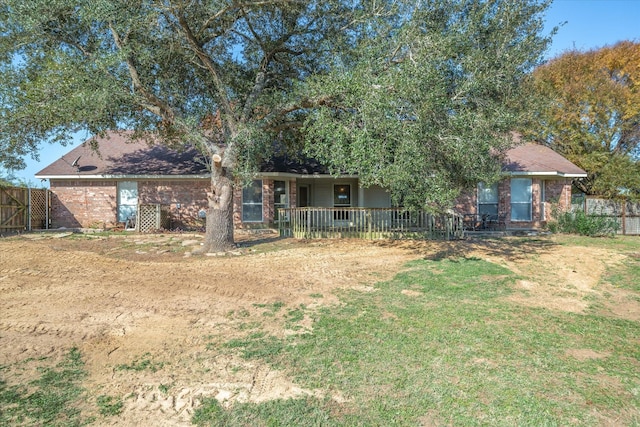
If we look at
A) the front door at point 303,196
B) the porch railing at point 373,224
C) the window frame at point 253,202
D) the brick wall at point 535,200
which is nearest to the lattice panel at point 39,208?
the window frame at point 253,202

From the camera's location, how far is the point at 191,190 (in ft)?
56.7

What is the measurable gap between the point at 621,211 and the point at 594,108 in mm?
6107

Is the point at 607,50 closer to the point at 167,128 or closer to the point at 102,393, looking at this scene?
the point at 167,128

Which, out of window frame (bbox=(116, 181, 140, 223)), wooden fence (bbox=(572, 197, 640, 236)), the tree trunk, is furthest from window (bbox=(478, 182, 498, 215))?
window frame (bbox=(116, 181, 140, 223))

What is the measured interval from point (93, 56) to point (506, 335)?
11.1 m

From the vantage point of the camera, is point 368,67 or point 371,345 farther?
point 368,67

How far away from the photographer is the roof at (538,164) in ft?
56.2

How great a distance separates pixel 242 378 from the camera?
13.6ft

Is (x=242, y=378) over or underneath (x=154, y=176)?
underneath

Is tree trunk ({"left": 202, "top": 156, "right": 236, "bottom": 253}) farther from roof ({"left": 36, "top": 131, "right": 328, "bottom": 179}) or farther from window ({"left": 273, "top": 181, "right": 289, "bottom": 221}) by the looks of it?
window ({"left": 273, "top": 181, "right": 289, "bottom": 221})

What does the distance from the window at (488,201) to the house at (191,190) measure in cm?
4

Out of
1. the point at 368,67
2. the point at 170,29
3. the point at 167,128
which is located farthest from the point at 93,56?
the point at 368,67

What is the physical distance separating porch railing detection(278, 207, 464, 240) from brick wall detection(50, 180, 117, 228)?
881cm

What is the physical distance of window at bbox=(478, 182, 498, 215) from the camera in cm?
1798
